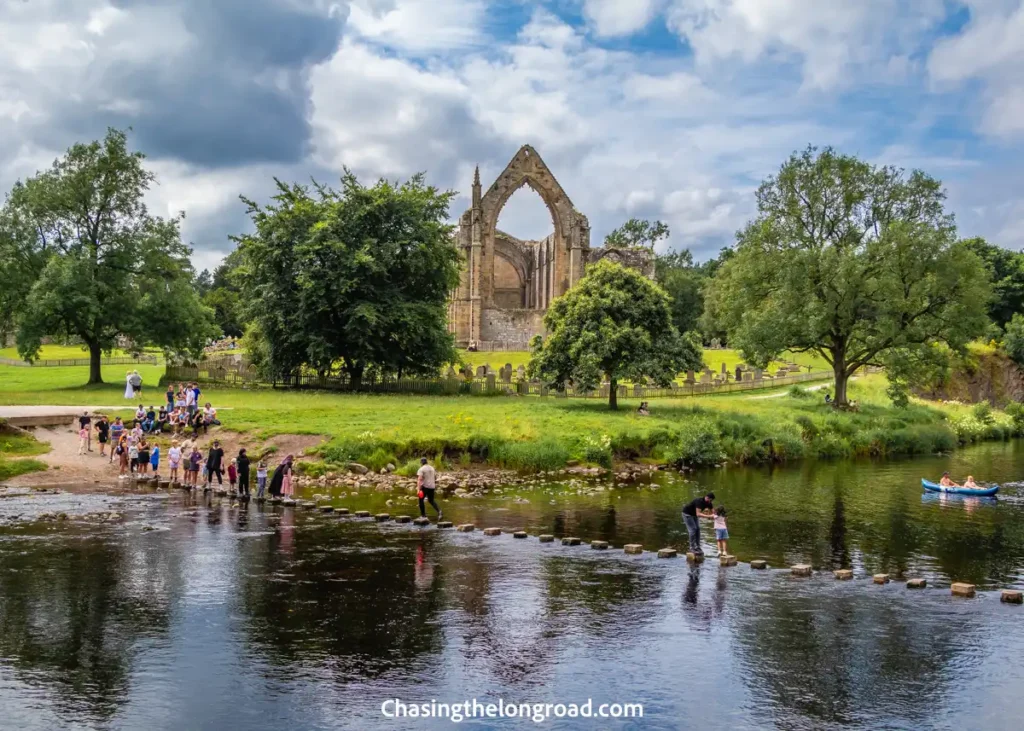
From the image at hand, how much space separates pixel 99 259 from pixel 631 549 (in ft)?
138

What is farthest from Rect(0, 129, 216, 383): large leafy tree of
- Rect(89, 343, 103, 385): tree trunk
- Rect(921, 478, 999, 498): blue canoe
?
Rect(921, 478, 999, 498): blue canoe

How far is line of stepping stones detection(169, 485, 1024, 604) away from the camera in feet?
60.4

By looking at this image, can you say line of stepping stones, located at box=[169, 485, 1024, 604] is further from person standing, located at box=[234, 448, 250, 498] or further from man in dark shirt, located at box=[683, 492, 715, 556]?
person standing, located at box=[234, 448, 250, 498]

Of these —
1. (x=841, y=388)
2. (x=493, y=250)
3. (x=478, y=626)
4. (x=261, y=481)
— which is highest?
(x=493, y=250)

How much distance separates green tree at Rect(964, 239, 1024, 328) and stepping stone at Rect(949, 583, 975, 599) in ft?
262

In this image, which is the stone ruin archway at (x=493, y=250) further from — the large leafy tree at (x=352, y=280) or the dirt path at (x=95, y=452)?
the dirt path at (x=95, y=452)

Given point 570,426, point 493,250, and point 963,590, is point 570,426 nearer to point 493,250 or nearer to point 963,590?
point 963,590

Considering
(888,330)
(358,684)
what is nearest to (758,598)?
(358,684)

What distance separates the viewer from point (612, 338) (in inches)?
1716

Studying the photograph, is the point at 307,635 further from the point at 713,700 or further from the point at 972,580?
the point at 972,580

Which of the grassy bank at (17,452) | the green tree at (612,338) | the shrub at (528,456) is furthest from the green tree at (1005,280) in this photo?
the grassy bank at (17,452)

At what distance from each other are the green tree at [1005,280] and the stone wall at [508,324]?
42.3 m

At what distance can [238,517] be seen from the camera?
2527cm

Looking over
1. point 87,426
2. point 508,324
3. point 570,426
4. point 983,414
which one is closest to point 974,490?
point 570,426
